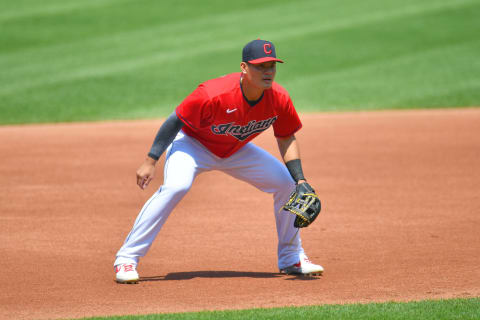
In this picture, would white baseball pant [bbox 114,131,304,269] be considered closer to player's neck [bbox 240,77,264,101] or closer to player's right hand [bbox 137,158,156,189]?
player's right hand [bbox 137,158,156,189]

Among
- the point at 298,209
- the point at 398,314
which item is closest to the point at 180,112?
the point at 298,209

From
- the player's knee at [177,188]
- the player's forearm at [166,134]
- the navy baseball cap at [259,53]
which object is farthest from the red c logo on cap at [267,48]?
the player's knee at [177,188]

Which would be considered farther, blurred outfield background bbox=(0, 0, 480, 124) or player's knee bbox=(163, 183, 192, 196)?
blurred outfield background bbox=(0, 0, 480, 124)

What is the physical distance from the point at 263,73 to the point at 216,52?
14.7 metres

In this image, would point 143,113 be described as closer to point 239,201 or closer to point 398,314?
point 239,201

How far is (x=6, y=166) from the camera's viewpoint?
10203 mm

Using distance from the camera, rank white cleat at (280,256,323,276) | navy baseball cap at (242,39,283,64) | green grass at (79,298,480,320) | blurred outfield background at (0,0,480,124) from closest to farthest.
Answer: green grass at (79,298,480,320)
navy baseball cap at (242,39,283,64)
white cleat at (280,256,323,276)
blurred outfield background at (0,0,480,124)

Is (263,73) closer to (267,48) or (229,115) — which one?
(267,48)

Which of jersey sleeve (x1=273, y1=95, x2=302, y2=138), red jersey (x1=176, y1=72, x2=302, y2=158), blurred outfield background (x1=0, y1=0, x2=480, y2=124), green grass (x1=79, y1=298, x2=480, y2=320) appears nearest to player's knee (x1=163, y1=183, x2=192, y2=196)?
red jersey (x1=176, y1=72, x2=302, y2=158)

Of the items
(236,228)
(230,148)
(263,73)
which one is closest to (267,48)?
(263,73)

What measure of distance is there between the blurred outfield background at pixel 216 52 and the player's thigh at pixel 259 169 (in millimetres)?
9193

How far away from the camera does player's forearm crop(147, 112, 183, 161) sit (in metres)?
5.37

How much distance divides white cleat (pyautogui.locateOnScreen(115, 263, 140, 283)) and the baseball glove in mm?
1200

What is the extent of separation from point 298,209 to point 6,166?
6.04 meters
